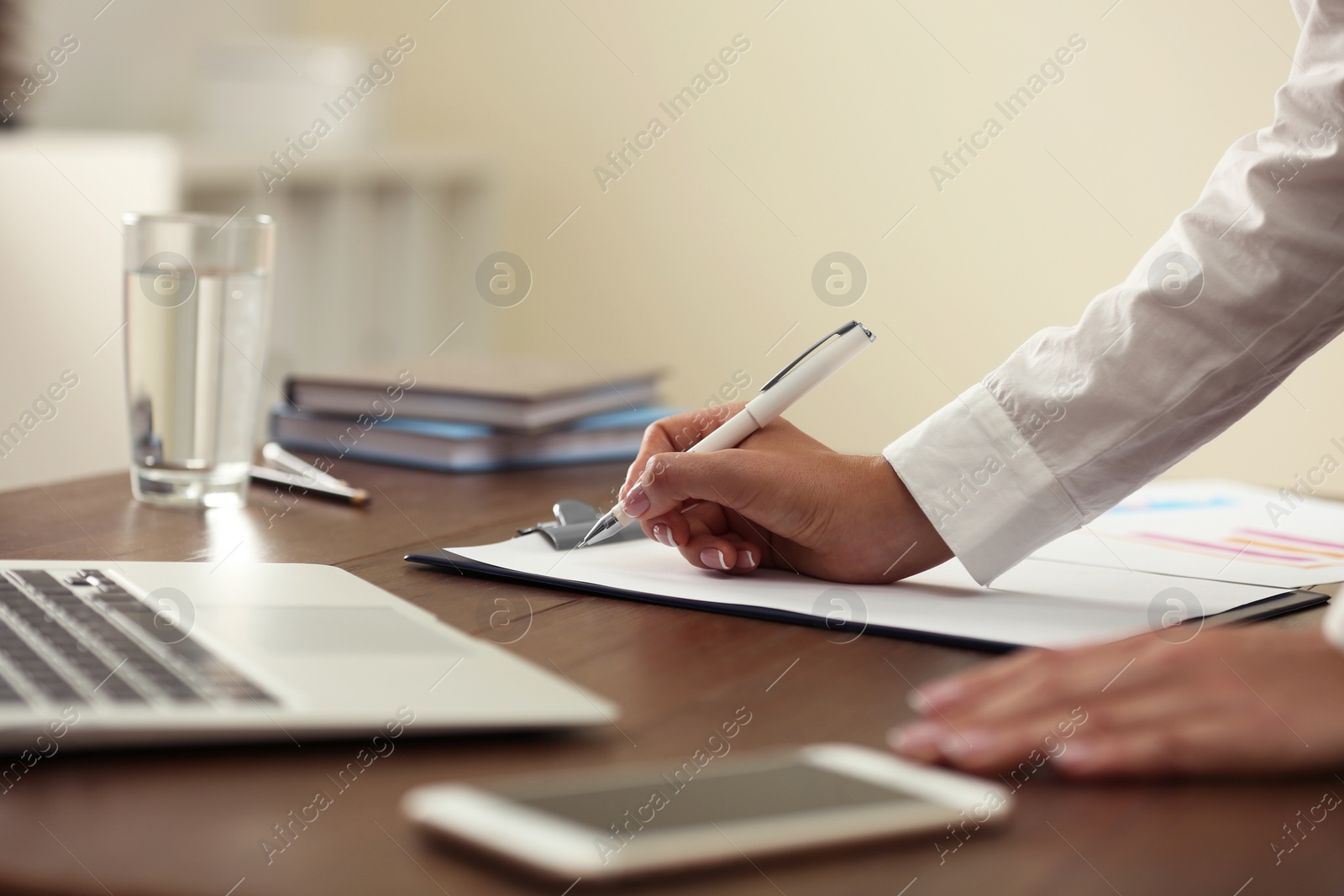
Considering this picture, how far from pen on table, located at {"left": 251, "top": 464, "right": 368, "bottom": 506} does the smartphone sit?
672mm

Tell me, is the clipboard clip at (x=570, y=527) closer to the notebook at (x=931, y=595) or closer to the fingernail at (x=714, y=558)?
the notebook at (x=931, y=595)

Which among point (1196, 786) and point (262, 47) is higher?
point (262, 47)

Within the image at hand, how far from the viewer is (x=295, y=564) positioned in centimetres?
84

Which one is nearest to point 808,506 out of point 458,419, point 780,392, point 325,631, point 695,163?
point 780,392

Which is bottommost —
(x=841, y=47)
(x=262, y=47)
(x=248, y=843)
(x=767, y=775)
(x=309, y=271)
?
(x=767, y=775)

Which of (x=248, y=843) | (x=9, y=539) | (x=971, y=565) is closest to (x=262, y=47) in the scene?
(x=9, y=539)

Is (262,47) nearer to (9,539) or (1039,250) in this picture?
(1039,250)

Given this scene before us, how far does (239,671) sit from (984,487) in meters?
0.51

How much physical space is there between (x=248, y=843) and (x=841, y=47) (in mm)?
2915

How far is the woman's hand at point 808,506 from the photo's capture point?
2.91 ft

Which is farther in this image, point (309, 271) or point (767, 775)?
point (309, 271)

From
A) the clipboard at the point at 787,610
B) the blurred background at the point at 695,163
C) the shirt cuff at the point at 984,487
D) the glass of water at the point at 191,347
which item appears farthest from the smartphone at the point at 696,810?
the blurred background at the point at 695,163

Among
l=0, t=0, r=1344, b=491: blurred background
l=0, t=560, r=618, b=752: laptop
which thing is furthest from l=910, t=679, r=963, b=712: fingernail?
l=0, t=0, r=1344, b=491: blurred background

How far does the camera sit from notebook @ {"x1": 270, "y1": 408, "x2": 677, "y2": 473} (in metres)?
1.34
